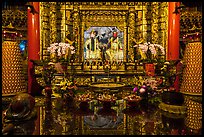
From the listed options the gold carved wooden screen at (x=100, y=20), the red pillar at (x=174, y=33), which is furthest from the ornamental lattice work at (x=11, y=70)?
the red pillar at (x=174, y=33)

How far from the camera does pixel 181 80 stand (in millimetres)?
7238

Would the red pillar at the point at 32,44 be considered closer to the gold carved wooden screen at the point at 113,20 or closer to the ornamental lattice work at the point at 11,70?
the ornamental lattice work at the point at 11,70

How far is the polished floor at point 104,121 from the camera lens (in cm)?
258

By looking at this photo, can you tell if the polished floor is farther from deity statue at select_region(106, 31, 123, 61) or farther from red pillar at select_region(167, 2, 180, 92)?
deity statue at select_region(106, 31, 123, 61)

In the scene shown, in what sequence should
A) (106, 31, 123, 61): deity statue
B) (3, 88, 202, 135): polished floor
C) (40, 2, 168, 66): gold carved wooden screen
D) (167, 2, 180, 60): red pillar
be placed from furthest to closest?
1. (106, 31, 123, 61): deity statue
2. (40, 2, 168, 66): gold carved wooden screen
3. (167, 2, 180, 60): red pillar
4. (3, 88, 202, 135): polished floor

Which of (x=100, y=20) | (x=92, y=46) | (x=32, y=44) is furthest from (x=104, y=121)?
(x=100, y=20)

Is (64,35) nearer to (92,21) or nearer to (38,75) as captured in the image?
(92,21)

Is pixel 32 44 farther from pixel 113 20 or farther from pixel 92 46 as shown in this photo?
pixel 113 20

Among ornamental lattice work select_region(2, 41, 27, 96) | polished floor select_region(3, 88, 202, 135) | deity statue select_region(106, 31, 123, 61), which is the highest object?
deity statue select_region(106, 31, 123, 61)

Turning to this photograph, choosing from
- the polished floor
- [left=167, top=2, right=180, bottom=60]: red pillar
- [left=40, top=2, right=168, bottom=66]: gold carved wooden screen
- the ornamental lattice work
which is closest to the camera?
the polished floor

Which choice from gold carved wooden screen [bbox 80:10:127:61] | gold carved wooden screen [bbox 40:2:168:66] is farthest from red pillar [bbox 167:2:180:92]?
gold carved wooden screen [bbox 80:10:127:61]

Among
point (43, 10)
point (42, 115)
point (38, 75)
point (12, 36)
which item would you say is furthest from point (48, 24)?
point (42, 115)

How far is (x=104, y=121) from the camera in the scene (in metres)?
2.95

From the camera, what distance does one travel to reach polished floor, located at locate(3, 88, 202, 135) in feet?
8.46
